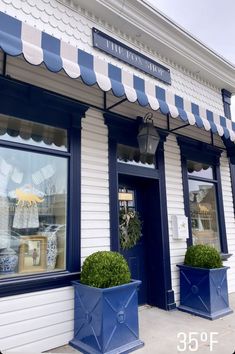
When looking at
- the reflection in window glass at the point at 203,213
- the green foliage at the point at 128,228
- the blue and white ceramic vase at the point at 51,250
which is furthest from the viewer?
the reflection in window glass at the point at 203,213

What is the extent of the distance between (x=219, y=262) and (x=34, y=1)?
4.39 metres

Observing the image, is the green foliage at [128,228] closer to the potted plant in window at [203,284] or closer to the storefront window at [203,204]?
the potted plant in window at [203,284]

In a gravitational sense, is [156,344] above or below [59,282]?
below

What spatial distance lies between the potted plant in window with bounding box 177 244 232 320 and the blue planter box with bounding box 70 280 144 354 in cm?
143

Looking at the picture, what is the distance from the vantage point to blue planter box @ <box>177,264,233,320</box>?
411 cm

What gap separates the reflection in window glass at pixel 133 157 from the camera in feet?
14.4

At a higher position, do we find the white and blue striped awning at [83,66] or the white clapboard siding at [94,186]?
the white and blue striped awning at [83,66]

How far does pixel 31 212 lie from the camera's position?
11.0 ft

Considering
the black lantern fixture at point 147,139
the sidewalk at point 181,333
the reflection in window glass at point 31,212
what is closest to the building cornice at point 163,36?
the black lantern fixture at point 147,139

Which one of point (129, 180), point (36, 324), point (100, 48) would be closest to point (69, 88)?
point (100, 48)

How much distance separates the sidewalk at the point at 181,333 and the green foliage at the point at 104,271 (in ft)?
2.48

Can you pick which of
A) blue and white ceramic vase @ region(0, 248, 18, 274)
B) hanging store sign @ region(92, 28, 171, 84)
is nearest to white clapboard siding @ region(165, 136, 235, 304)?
hanging store sign @ region(92, 28, 171, 84)

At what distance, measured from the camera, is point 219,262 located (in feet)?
14.3

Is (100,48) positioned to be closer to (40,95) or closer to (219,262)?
(40,95)
